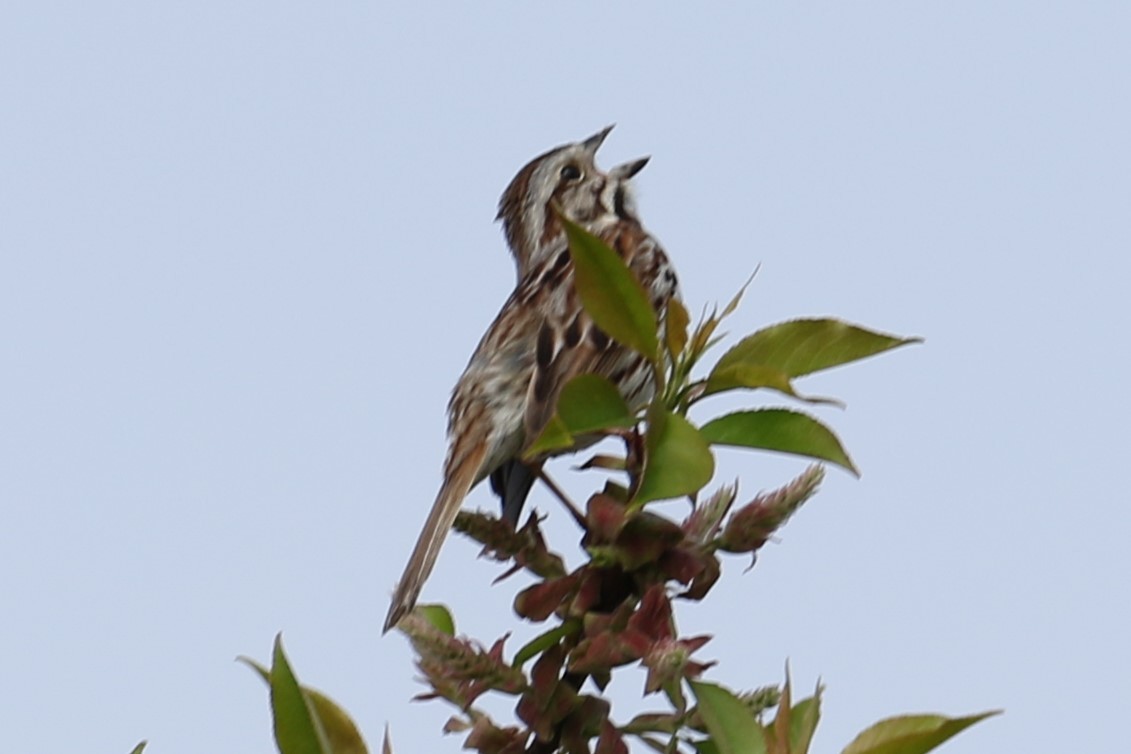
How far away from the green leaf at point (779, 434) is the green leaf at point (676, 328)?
187 mm

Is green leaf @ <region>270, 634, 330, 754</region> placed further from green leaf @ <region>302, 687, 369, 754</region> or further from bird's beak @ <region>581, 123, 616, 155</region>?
bird's beak @ <region>581, 123, 616, 155</region>

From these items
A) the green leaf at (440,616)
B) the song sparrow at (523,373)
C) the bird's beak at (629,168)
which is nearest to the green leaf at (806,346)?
the green leaf at (440,616)

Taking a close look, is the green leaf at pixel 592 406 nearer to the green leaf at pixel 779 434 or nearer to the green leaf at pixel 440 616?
the green leaf at pixel 779 434

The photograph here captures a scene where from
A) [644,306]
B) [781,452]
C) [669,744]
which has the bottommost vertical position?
[669,744]

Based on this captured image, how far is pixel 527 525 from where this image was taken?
7.39 feet

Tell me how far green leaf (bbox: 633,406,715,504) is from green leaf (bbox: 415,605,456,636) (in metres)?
0.54

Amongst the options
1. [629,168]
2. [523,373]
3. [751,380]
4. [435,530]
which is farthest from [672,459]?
[629,168]

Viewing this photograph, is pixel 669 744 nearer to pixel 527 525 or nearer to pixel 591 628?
pixel 591 628

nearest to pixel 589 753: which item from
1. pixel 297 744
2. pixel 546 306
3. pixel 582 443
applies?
pixel 297 744

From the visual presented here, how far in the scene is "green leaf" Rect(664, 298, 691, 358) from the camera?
2.21 metres

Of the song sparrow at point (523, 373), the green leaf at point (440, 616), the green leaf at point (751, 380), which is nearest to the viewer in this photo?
the green leaf at point (751, 380)

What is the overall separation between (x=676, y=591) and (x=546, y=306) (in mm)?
2316

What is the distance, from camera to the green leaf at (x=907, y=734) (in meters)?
1.92

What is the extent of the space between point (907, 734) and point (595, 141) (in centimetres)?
400
